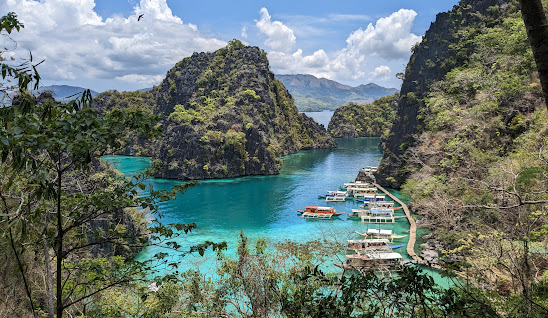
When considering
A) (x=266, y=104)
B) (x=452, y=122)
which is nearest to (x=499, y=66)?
(x=452, y=122)

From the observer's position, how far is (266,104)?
213 ft

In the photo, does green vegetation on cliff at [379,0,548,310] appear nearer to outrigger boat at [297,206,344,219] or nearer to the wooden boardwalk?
the wooden boardwalk

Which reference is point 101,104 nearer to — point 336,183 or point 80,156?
point 336,183

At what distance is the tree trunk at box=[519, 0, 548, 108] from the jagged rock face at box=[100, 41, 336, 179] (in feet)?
99.5

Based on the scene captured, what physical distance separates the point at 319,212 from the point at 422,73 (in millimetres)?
23591

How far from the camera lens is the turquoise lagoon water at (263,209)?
23359mm

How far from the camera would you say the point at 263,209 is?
31.8 metres

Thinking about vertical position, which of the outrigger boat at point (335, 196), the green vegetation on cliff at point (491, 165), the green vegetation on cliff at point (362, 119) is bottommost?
the outrigger boat at point (335, 196)

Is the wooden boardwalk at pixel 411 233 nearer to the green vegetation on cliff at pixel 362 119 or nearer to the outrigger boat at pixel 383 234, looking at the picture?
the outrigger boat at pixel 383 234

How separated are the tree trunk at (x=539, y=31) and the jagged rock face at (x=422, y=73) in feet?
111

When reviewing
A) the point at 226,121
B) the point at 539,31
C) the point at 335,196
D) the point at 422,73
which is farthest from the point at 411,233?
the point at 226,121

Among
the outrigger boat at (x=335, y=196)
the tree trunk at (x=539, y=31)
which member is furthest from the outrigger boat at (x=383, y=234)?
the tree trunk at (x=539, y=31)

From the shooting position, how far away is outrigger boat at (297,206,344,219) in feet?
93.0

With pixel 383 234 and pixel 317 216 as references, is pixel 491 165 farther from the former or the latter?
pixel 317 216
